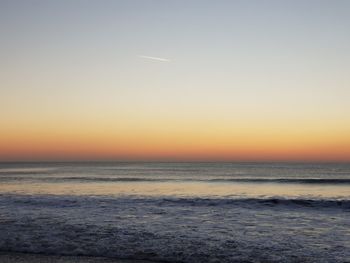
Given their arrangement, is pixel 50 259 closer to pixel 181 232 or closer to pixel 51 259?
pixel 51 259

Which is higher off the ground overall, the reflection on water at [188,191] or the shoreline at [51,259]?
the shoreline at [51,259]

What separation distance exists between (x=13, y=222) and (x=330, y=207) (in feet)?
54.5

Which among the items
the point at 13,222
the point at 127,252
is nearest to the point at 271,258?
the point at 127,252

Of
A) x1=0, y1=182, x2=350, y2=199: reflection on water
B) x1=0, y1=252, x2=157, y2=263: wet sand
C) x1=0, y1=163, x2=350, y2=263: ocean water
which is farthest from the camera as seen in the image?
x1=0, y1=182, x2=350, y2=199: reflection on water

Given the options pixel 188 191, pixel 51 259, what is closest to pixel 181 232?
pixel 51 259

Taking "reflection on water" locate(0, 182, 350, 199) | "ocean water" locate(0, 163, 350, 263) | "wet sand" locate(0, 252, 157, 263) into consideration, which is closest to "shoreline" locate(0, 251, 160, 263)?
"wet sand" locate(0, 252, 157, 263)

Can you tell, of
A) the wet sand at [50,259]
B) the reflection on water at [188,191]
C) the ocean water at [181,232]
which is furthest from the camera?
the reflection on water at [188,191]

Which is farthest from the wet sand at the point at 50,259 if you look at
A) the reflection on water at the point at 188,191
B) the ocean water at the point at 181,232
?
the reflection on water at the point at 188,191

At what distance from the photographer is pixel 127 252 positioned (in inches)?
429

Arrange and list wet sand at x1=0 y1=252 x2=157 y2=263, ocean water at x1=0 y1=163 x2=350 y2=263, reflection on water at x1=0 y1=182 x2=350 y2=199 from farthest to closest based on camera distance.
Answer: reflection on water at x1=0 y1=182 x2=350 y2=199, ocean water at x1=0 y1=163 x2=350 y2=263, wet sand at x1=0 y1=252 x2=157 y2=263

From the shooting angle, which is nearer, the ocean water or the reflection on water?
the ocean water

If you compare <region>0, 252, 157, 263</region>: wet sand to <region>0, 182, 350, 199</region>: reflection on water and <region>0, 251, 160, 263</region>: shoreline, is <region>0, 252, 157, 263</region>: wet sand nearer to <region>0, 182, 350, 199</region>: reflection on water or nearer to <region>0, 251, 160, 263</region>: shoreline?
<region>0, 251, 160, 263</region>: shoreline

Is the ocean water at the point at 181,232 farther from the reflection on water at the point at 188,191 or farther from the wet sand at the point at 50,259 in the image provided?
the reflection on water at the point at 188,191

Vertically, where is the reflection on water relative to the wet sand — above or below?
below
